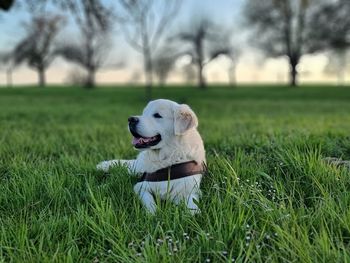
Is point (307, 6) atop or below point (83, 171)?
atop

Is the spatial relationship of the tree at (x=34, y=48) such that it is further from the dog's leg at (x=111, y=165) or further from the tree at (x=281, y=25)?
the dog's leg at (x=111, y=165)

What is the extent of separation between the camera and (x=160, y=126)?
154 inches

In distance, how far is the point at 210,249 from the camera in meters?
2.73

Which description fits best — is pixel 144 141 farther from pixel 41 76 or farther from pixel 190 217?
pixel 41 76

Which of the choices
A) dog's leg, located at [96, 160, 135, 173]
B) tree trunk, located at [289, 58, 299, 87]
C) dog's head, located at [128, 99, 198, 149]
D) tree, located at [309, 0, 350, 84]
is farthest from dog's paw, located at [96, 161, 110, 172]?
tree trunk, located at [289, 58, 299, 87]

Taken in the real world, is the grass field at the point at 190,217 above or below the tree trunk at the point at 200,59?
below

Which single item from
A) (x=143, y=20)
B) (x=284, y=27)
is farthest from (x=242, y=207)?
(x=284, y=27)

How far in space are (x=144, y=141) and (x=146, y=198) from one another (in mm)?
566

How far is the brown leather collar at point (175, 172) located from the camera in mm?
3770

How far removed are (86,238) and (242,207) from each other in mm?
1248

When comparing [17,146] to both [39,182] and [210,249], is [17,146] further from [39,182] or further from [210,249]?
[210,249]

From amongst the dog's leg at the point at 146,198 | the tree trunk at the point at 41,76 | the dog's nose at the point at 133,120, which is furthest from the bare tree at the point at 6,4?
the tree trunk at the point at 41,76

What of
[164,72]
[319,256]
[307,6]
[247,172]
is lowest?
[319,256]

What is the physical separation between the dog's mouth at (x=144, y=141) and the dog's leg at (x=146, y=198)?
0.38 meters
